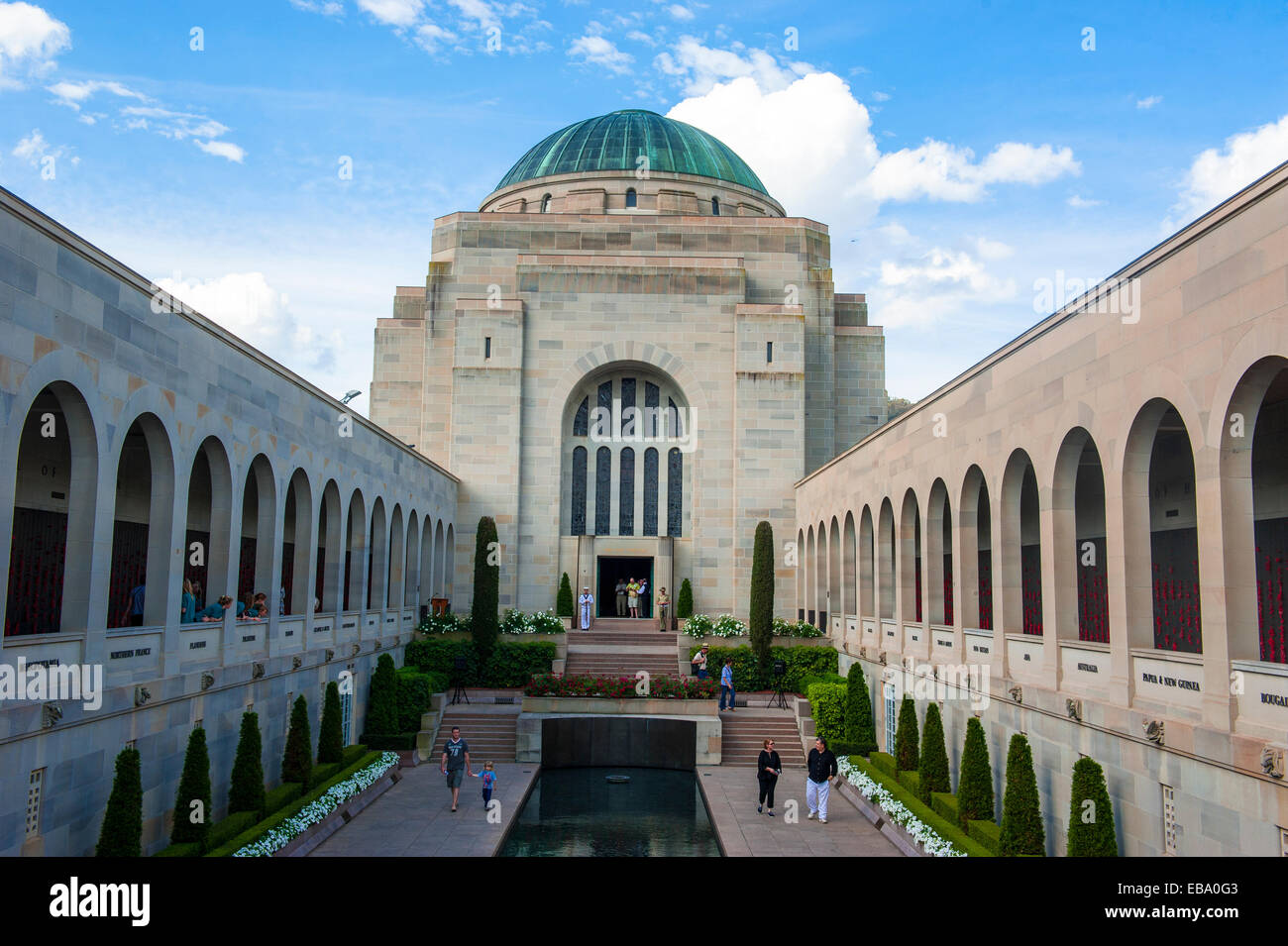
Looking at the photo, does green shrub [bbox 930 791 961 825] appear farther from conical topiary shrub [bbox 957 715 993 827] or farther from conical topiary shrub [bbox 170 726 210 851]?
conical topiary shrub [bbox 170 726 210 851]

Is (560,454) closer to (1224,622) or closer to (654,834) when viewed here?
(654,834)

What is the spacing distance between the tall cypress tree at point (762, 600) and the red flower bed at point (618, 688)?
3.14 m

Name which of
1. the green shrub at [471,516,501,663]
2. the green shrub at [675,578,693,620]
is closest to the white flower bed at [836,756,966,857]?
the green shrub at [471,516,501,663]

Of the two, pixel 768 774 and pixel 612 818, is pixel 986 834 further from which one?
pixel 612 818

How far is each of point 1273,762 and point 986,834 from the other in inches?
257

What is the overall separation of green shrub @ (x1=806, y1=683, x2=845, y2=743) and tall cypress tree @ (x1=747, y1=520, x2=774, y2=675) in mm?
4180

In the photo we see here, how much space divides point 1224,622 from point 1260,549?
26.6 feet

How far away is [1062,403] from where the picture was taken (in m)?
15.0

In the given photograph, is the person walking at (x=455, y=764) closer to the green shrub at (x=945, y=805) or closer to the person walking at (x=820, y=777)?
the person walking at (x=820, y=777)

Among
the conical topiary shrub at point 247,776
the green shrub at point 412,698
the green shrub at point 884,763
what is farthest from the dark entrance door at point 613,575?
the conical topiary shrub at point 247,776

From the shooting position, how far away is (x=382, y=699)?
25.5 metres

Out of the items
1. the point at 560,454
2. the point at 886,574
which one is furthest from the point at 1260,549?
the point at 560,454

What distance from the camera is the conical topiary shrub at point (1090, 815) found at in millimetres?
12461

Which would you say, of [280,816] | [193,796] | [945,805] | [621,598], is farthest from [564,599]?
[193,796]
